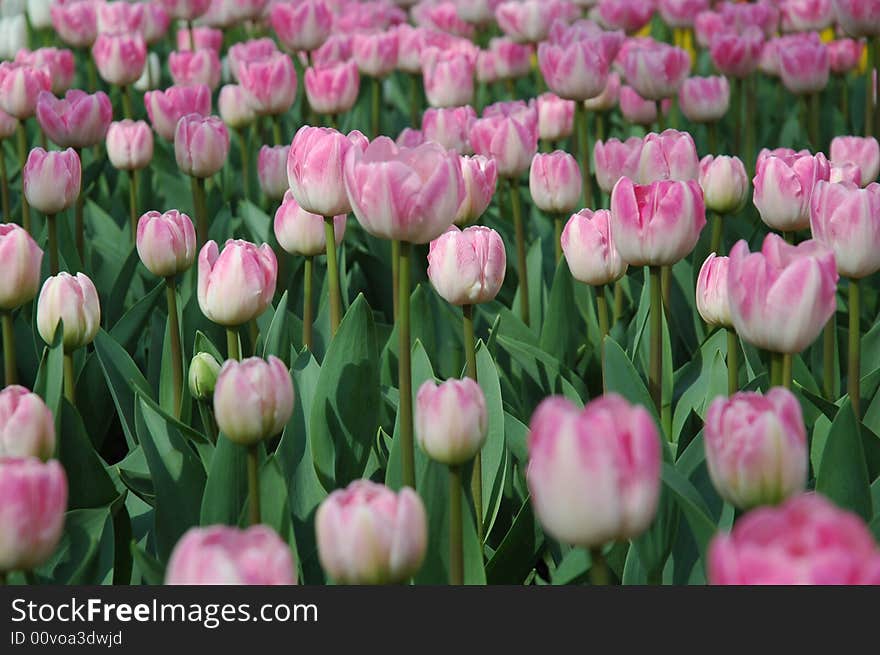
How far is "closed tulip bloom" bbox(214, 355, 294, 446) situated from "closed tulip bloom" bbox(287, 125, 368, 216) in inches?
20.0

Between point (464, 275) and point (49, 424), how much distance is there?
72 cm

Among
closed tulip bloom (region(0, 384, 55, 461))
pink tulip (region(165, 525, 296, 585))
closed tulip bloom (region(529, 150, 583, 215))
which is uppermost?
pink tulip (region(165, 525, 296, 585))

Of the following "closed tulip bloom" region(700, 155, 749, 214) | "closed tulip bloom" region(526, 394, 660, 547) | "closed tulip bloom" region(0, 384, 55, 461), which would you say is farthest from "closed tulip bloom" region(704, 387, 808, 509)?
"closed tulip bloom" region(700, 155, 749, 214)

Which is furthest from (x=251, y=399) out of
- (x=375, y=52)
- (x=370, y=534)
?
(x=375, y=52)

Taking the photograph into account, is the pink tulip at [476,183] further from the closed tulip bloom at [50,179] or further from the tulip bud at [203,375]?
the closed tulip bloom at [50,179]

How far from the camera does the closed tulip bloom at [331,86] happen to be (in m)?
3.29

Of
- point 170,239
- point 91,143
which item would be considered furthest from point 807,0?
point 170,239

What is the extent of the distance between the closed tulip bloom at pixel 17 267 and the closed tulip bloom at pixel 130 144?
1050 mm

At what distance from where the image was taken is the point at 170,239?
2.24 metres

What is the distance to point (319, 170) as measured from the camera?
6.73 ft

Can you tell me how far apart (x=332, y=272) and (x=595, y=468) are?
1.21 metres

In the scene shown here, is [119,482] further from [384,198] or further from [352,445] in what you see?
[384,198]

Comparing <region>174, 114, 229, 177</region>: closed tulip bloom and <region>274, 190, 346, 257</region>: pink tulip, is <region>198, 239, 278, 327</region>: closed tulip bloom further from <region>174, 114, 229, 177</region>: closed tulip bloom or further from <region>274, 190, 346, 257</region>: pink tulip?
<region>174, 114, 229, 177</region>: closed tulip bloom

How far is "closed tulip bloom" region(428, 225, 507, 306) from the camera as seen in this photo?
6.59ft
